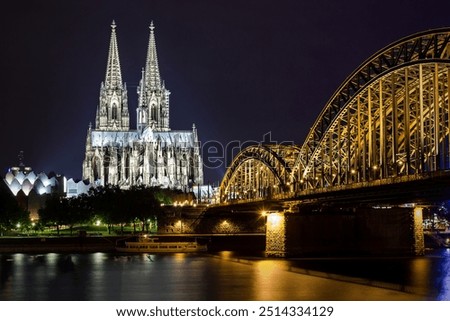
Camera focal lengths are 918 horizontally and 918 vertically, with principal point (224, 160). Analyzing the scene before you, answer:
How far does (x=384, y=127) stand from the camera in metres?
61.7

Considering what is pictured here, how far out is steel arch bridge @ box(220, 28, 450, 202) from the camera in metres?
53.5

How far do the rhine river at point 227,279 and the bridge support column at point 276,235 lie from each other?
1595 mm

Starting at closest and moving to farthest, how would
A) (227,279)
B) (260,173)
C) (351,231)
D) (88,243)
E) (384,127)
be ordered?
(227,279)
(384,127)
(351,231)
(88,243)
(260,173)

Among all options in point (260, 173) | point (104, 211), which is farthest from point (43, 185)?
point (260, 173)

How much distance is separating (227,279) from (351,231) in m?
22.6

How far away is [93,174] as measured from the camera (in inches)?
7594

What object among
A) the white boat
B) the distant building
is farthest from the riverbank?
the distant building

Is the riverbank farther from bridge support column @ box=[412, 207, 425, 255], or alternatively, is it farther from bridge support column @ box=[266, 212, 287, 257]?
bridge support column @ box=[412, 207, 425, 255]

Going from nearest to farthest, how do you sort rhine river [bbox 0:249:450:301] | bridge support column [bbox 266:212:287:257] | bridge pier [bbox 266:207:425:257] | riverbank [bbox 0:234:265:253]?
1. rhine river [bbox 0:249:450:301]
2. bridge support column [bbox 266:212:287:257]
3. bridge pier [bbox 266:207:425:257]
4. riverbank [bbox 0:234:265:253]

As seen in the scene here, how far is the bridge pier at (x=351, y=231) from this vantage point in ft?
254

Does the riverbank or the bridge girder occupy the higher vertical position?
the bridge girder

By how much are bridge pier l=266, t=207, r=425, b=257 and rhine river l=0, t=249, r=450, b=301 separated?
2690 mm

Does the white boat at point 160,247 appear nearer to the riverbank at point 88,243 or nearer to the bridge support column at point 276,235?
the riverbank at point 88,243

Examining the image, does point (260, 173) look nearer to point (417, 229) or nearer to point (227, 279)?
point (417, 229)
